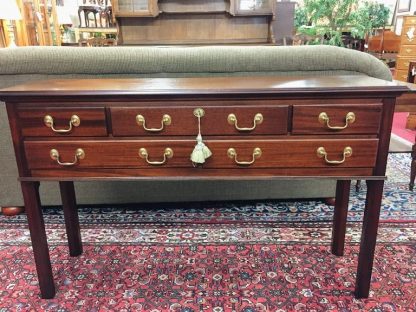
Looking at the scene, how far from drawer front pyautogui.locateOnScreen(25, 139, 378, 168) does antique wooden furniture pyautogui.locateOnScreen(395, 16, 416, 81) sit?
4.06m

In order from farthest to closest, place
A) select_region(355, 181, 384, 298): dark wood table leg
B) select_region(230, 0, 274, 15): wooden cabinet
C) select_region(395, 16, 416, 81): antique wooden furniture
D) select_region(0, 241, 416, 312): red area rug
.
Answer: select_region(395, 16, 416, 81): antique wooden furniture, select_region(230, 0, 274, 15): wooden cabinet, select_region(0, 241, 416, 312): red area rug, select_region(355, 181, 384, 298): dark wood table leg

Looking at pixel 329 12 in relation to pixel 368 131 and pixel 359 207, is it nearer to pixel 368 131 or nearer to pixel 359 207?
pixel 359 207

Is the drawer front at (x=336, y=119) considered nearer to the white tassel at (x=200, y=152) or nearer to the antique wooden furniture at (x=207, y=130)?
the antique wooden furniture at (x=207, y=130)

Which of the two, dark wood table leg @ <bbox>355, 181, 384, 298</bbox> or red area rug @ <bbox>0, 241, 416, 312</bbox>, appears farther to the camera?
red area rug @ <bbox>0, 241, 416, 312</bbox>

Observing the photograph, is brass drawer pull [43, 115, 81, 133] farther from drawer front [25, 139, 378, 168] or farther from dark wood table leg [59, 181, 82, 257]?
dark wood table leg [59, 181, 82, 257]

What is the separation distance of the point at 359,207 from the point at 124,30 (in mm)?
3655

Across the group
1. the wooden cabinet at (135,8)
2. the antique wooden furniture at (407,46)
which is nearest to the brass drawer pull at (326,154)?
the wooden cabinet at (135,8)

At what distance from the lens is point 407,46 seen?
448 cm

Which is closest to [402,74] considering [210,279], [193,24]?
[193,24]

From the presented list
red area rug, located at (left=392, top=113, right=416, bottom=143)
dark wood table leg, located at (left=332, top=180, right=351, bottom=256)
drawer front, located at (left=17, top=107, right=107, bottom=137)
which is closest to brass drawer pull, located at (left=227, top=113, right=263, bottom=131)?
drawer front, located at (left=17, top=107, right=107, bottom=137)

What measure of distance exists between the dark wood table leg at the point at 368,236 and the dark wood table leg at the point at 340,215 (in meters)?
0.24

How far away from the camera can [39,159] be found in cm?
109

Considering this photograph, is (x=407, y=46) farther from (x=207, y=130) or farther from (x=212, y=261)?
(x=207, y=130)

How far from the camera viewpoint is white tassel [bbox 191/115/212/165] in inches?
40.6
